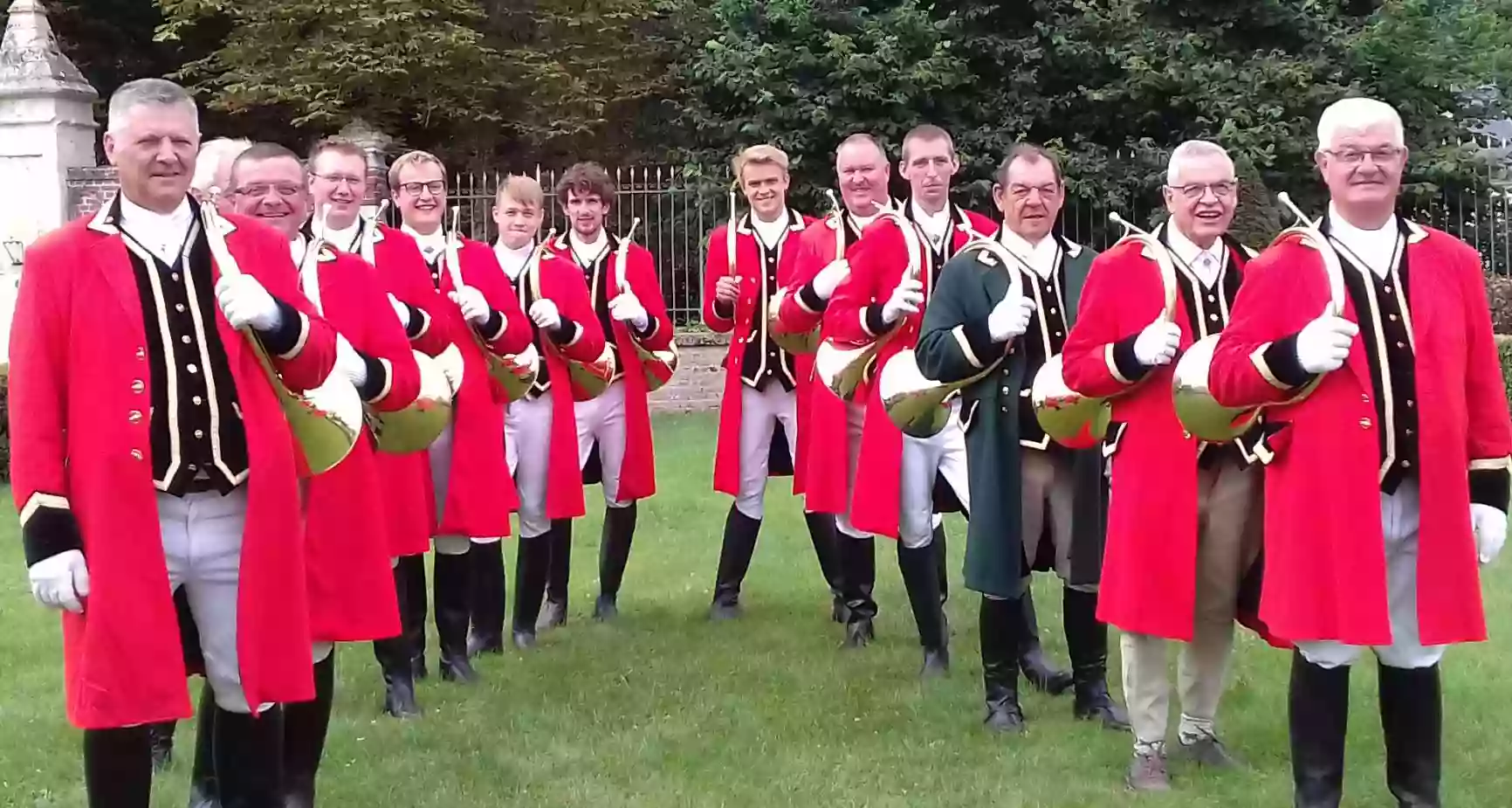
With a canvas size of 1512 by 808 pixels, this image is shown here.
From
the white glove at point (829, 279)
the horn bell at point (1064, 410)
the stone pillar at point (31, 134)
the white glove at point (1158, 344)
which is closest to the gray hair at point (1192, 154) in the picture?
the white glove at point (1158, 344)

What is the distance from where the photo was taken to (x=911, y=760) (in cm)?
488

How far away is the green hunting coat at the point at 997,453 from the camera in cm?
478

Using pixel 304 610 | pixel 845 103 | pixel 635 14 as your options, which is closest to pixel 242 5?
pixel 635 14

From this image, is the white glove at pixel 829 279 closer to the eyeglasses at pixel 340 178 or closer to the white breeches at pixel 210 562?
the eyeglasses at pixel 340 178

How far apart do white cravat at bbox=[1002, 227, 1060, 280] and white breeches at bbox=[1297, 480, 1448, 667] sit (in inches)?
58.1

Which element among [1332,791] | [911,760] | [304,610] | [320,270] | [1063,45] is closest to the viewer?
[304,610]

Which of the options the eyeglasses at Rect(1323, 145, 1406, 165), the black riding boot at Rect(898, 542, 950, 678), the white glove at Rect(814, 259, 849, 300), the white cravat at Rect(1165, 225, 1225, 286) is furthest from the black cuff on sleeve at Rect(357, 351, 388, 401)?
the eyeglasses at Rect(1323, 145, 1406, 165)

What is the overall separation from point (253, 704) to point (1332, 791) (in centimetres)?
256

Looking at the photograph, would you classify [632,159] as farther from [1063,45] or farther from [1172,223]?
[1172,223]

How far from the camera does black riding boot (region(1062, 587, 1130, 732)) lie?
5074 mm

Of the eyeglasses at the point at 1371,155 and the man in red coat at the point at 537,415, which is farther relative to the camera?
the man in red coat at the point at 537,415

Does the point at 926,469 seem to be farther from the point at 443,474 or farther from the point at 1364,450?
the point at 1364,450

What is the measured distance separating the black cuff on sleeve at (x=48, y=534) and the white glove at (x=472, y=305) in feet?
8.05

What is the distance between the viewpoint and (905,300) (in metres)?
5.07
